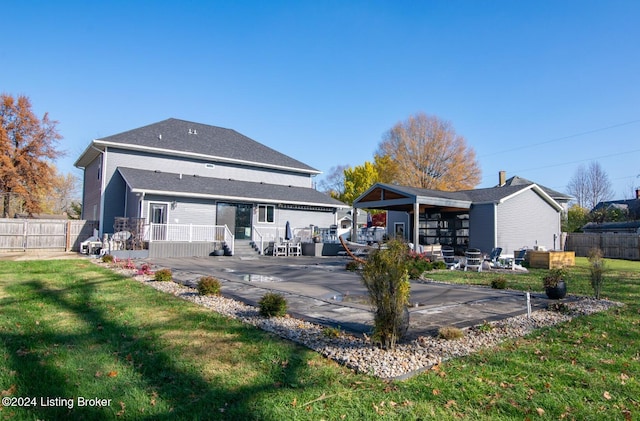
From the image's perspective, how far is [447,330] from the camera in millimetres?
5148

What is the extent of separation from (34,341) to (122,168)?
18.4 m

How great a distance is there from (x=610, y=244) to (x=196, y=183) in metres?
26.3

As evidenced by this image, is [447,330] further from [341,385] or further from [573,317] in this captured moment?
[573,317]

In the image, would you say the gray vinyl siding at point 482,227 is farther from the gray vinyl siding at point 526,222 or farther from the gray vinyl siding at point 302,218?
the gray vinyl siding at point 302,218

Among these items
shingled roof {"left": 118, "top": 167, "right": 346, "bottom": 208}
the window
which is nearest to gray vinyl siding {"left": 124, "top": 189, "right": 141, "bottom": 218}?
shingled roof {"left": 118, "top": 167, "right": 346, "bottom": 208}

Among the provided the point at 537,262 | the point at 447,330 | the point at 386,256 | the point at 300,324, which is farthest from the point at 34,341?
the point at 537,262

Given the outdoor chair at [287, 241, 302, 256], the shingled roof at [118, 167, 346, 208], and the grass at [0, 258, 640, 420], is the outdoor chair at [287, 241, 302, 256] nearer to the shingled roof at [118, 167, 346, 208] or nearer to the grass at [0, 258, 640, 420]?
the shingled roof at [118, 167, 346, 208]

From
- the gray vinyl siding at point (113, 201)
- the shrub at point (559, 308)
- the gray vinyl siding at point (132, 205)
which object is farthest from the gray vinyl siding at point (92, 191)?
the shrub at point (559, 308)

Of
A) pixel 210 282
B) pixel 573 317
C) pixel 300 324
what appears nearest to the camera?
pixel 300 324

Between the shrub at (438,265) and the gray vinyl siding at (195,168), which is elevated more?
the gray vinyl siding at (195,168)

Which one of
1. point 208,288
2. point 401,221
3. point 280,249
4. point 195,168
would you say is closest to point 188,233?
point 280,249

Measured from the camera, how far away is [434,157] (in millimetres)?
39844

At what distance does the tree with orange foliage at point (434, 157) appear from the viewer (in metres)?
39.8

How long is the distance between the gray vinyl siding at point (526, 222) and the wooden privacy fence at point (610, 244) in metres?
3.13
